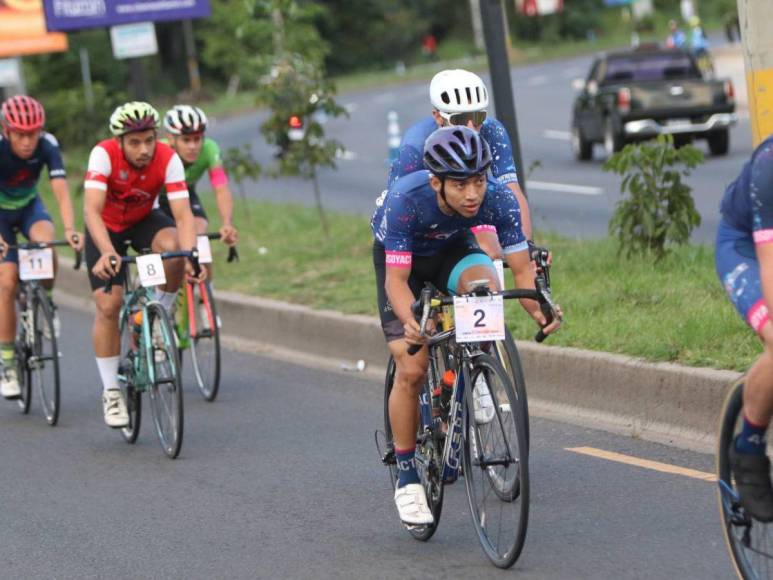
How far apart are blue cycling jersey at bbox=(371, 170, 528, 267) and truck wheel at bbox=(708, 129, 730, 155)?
2197 centimetres

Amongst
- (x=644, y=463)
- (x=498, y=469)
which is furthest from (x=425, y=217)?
(x=644, y=463)

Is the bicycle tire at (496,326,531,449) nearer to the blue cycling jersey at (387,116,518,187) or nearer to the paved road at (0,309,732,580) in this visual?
the paved road at (0,309,732,580)

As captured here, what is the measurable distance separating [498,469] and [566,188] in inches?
732

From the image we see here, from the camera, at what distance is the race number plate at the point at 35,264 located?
35.6 feet

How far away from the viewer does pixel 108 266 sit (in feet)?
30.0

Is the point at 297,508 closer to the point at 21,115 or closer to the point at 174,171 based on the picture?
the point at 174,171

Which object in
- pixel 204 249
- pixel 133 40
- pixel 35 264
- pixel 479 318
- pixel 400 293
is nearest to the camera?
pixel 479 318

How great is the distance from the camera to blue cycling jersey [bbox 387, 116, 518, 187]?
7535 millimetres

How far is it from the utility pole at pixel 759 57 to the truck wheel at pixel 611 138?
18598 mm

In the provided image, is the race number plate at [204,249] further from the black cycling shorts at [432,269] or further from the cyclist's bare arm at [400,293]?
the cyclist's bare arm at [400,293]

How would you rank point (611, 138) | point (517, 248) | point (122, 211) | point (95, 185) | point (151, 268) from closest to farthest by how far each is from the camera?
point (517, 248) → point (151, 268) → point (95, 185) → point (122, 211) → point (611, 138)

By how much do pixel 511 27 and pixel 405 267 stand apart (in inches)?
3271

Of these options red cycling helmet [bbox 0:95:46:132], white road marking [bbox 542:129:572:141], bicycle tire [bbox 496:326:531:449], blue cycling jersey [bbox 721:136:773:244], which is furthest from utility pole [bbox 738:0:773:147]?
white road marking [bbox 542:129:572:141]

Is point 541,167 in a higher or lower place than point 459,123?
lower
